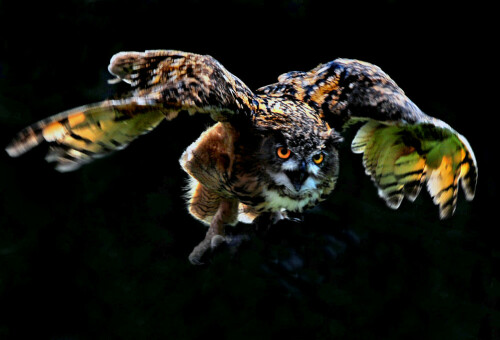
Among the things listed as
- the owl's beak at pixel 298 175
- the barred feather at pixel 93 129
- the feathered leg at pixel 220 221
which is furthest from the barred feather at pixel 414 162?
the barred feather at pixel 93 129

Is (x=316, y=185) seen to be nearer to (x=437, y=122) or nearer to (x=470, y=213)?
(x=437, y=122)

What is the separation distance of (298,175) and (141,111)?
1.98 ft

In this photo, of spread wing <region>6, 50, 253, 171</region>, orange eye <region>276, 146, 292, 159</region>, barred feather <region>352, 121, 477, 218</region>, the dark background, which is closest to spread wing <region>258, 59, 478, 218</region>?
barred feather <region>352, 121, 477, 218</region>

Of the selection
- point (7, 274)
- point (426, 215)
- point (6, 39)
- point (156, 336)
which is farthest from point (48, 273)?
point (426, 215)

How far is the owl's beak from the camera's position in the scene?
223 centimetres

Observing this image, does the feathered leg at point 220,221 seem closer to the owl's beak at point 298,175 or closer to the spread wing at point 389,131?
the spread wing at point 389,131

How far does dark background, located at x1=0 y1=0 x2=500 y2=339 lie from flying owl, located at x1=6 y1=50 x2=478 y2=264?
1.56 metres

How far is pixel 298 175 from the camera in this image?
2246mm

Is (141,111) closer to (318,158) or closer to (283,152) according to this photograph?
(283,152)

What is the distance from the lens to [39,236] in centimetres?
520

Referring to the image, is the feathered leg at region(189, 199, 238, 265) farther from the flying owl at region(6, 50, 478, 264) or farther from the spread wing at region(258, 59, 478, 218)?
the spread wing at region(258, 59, 478, 218)

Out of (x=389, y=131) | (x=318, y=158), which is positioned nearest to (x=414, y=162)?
(x=389, y=131)

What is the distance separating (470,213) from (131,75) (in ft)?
11.8

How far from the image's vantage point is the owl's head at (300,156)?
7.23ft
